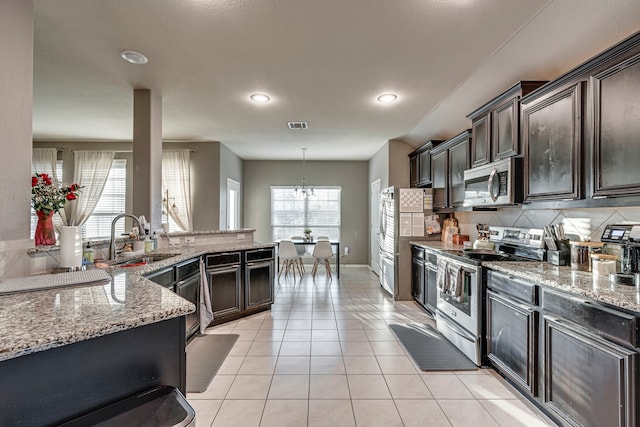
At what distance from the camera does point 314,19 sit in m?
2.12

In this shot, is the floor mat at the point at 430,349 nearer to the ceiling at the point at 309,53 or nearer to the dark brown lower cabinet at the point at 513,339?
the dark brown lower cabinet at the point at 513,339

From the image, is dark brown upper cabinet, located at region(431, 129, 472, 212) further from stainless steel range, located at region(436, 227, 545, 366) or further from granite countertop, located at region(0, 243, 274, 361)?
granite countertop, located at region(0, 243, 274, 361)

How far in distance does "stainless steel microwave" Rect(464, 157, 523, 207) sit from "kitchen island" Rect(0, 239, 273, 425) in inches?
104

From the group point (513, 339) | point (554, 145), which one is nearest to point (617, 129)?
point (554, 145)

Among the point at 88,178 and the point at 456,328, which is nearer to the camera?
the point at 456,328

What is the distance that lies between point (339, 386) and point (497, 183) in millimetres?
2181

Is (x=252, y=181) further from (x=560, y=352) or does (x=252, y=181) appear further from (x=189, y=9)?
(x=560, y=352)

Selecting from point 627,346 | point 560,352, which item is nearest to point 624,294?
point 627,346

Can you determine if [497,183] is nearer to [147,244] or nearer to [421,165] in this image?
[421,165]

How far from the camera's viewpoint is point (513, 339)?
7.42ft

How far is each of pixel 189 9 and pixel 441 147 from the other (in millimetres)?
3415

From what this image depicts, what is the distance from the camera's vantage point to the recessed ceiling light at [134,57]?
2.57 meters

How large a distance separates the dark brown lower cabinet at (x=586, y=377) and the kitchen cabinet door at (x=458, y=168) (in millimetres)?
2117

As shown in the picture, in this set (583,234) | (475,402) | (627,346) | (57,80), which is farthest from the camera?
(57,80)
